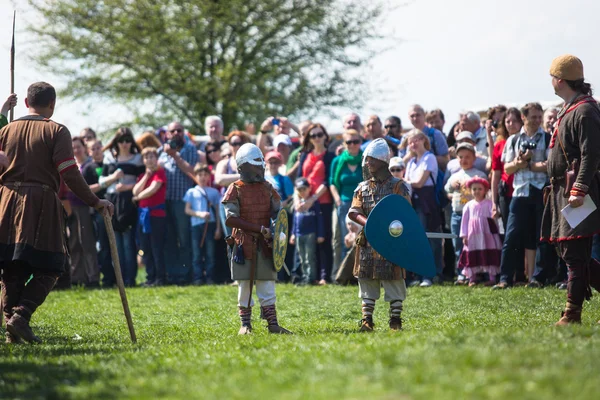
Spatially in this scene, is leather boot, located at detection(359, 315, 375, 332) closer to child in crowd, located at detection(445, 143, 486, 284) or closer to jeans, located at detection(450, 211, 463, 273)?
child in crowd, located at detection(445, 143, 486, 284)

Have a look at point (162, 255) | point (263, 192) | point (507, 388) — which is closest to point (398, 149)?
point (162, 255)

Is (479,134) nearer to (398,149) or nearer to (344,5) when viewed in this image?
(398,149)

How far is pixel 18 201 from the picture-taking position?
8789mm

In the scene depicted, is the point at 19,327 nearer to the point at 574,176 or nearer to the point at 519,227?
the point at 574,176

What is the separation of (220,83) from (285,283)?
14.1 metres

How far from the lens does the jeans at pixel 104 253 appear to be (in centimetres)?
1648

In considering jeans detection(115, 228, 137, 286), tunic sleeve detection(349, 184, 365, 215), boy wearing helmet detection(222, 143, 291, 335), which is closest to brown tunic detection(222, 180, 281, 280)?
boy wearing helmet detection(222, 143, 291, 335)

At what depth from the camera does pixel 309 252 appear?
49.2 feet

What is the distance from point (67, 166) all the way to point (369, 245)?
2.83 m

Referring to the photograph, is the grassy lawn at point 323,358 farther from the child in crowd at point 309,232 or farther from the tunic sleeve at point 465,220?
the child in crowd at point 309,232

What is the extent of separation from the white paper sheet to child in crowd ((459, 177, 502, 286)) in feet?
16.4

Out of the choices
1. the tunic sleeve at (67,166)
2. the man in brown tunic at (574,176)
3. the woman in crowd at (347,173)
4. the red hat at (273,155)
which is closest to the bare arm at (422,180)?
the woman in crowd at (347,173)

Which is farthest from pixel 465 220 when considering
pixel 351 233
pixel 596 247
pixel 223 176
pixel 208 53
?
pixel 208 53

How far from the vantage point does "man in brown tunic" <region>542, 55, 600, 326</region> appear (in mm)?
8281
